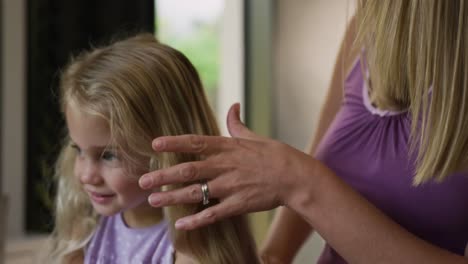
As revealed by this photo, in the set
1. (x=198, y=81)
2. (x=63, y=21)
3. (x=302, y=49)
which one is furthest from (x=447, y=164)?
(x=63, y=21)

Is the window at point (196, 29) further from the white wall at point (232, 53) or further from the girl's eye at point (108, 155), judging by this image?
the girl's eye at point (108, 155)

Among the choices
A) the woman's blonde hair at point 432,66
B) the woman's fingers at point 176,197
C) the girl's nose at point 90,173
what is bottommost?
the girl's nose at point 90,173

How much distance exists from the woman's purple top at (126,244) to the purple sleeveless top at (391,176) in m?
0.28

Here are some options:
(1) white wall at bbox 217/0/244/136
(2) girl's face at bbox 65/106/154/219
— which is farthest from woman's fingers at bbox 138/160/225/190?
(1) white wall at bbox 217/0/244/136

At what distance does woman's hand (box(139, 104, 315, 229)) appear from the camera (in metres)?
0.84

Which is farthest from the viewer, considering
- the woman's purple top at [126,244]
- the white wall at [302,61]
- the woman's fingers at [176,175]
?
the white wall at [302,61]

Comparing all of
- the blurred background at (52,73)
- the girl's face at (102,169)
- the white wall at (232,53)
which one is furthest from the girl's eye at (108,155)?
the white wall at (232,53)

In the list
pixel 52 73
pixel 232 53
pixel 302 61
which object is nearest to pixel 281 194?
pixel 302 61

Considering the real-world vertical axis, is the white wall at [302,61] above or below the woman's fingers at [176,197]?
below

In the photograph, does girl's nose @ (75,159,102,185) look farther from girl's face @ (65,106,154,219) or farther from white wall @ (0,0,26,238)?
white wall @ (0,0,26,238)

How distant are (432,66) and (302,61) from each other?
1.53 meters

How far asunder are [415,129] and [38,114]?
2.12m

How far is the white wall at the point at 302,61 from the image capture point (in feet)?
7.55

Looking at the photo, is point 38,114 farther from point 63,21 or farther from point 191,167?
point 191,167
